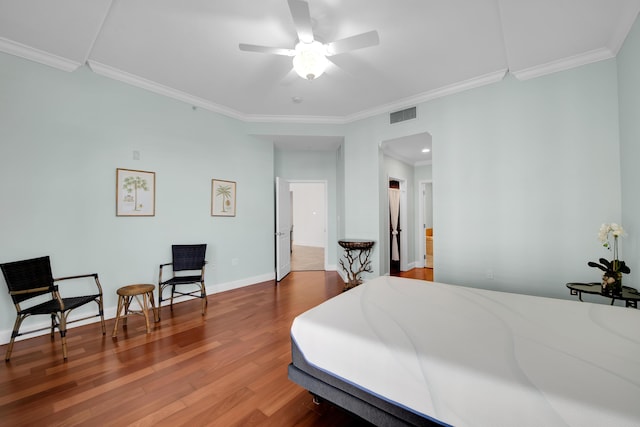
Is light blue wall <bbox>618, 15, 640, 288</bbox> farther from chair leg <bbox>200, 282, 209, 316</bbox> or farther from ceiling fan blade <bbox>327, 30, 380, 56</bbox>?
chair leg <bbox>200, 282, 209, 316</bbox>

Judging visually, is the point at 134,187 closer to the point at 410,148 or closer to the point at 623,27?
the point at 410,148

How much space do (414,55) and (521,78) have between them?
4.51 ft

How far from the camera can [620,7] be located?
7.05ft

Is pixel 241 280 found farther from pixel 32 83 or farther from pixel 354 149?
pixel 32 83

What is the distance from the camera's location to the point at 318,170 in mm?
5984

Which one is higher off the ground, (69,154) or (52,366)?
(69,154)

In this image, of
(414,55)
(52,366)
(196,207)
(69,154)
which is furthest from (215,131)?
(52,366)

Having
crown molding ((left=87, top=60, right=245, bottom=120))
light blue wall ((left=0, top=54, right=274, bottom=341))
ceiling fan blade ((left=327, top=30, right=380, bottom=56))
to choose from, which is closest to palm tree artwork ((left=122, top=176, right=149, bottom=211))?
light blue wall ((left=0, top=54, right=274, bottom=341))

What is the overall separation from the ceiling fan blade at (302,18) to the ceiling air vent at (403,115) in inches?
86.8

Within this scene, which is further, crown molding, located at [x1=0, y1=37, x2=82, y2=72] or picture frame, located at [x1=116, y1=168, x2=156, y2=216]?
picture frame, located at [x1=116, y1=168, x2=156, y2=216]

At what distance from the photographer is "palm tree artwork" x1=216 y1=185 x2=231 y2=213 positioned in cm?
434

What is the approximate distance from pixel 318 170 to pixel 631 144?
4.61 meters

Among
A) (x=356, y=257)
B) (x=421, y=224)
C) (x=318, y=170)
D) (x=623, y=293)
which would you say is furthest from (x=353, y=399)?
(x=421, y=224)

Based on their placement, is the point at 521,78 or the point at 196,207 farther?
the point at 196,207
